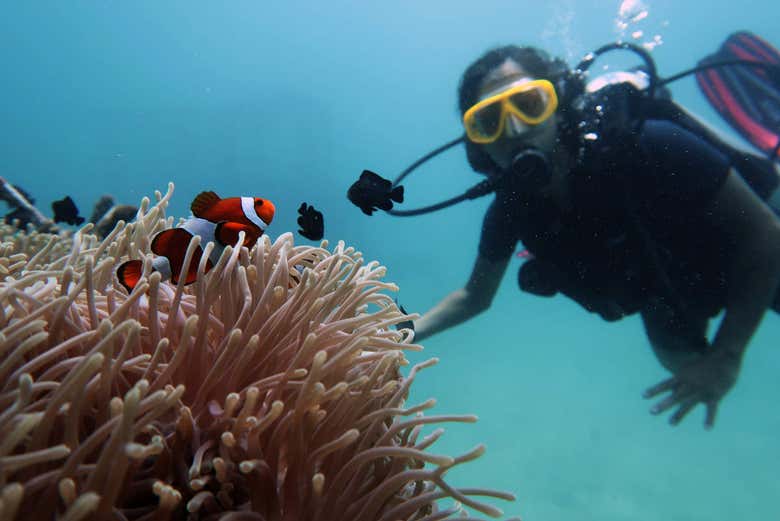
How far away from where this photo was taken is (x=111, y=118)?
6675 centimetres

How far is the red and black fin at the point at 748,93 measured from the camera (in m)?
6.57

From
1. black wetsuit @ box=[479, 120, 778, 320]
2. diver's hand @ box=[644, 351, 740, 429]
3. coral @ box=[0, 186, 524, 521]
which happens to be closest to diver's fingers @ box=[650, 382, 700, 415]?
diver's hand @ box=[644, 351, 740, 429]

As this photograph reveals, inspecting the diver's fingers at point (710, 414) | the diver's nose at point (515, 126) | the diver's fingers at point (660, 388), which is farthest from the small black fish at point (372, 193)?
the diver's fingers at point (710, 414)

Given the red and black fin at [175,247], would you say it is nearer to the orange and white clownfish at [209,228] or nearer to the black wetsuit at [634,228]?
the orange and white clownfish at [209,228]

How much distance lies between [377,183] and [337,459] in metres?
1.08

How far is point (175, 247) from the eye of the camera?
1465 mm

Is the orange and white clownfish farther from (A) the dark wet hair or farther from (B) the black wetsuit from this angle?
(A) the dark wet hair

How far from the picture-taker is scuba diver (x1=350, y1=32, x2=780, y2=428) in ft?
13.4

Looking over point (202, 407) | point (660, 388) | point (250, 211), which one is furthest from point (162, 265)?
point (660, 388)

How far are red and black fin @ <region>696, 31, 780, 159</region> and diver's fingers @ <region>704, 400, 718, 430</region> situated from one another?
166 inches

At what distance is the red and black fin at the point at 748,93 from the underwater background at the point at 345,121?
28.6 meters

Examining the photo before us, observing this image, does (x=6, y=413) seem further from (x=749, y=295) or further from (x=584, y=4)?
(x=584, y=4)

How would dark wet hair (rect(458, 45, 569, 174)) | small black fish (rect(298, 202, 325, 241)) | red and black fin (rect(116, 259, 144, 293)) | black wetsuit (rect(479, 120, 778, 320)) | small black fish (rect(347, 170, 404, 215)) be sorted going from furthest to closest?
dark wet hair (rect(458, 45, 569, 174)) → black wetsuit (rect(479, 120, 778, 320)) → small black fish (rect(347, 170, 404, 215)) → small black fish (rect(298, 202, 325, 241)) → red and black fin (rect(116, 259, 144, 293))

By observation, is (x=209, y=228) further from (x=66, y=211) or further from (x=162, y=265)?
(x=66, y=211)
